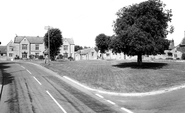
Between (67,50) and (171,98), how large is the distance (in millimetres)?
71533

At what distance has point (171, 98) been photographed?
13.7 meters

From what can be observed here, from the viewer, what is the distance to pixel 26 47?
78.4m

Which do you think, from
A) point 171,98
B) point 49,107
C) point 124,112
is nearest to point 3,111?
point 49,107

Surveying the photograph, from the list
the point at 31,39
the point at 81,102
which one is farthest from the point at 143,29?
the point at 31,39

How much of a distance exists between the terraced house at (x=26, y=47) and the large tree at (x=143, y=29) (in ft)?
177

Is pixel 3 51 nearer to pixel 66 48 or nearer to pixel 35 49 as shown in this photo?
pixel 35 49

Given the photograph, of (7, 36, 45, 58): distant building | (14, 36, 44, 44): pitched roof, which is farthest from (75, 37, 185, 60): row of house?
(14, 36, 44, 44): pitched roof

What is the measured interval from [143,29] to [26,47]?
204ft

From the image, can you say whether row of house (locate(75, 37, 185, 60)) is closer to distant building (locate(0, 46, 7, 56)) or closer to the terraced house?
the terraced house

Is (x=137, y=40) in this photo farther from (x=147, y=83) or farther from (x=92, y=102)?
(x=92, y=102)

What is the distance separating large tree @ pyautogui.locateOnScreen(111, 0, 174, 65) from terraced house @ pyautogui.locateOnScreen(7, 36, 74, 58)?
54.0 m

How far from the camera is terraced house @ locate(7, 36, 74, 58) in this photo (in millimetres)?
77875

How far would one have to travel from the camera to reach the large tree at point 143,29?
27250 mm

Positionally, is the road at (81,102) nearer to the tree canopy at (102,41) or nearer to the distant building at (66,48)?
the tree canopy at (102,41)
